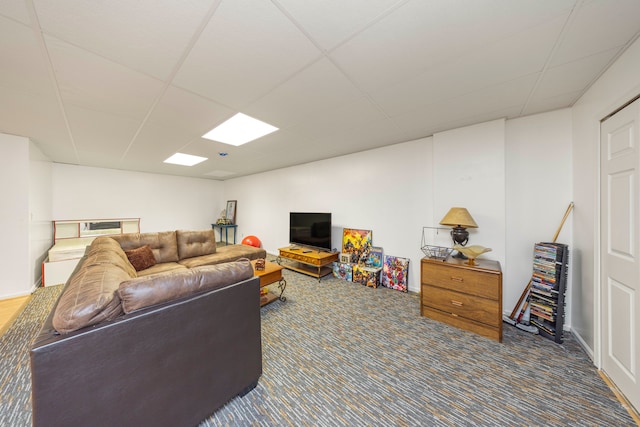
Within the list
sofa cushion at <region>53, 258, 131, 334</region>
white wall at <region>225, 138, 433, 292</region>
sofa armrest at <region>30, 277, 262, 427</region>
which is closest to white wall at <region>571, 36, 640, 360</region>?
white wall at <region>225, 138, 433, 292</region>

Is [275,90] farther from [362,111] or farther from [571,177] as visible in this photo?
[571,177]

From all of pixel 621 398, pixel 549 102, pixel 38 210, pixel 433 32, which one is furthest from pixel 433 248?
pixel 38 210

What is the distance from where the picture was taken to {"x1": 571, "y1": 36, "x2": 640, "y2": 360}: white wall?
4.92ft

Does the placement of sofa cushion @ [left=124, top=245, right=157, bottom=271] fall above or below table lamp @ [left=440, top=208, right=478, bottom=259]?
below

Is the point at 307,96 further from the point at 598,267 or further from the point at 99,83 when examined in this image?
the point at 598,267

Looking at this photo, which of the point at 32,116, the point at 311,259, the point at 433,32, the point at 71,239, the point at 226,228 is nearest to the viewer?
the point at 433,32

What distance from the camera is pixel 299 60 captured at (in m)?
1.47

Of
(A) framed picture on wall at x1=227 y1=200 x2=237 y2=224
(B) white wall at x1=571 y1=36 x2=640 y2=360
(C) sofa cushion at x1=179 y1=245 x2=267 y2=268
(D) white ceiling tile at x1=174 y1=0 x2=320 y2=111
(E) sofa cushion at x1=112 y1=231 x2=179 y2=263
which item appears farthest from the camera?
(A) framed picture on wall at x1=227 y1=200 x2=237 y2=224

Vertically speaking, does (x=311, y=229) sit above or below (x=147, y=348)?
above

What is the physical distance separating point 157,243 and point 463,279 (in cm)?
436

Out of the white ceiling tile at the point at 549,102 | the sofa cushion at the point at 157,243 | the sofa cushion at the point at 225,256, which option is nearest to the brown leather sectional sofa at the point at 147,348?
the sofa cushion at the point at 225,256

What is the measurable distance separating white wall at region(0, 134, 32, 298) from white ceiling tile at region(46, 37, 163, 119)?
2.14 metres

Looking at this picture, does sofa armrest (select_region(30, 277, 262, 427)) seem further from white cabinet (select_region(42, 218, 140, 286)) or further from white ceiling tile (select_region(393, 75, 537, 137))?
white cabinet (select_region(42, 218, 140, 286))

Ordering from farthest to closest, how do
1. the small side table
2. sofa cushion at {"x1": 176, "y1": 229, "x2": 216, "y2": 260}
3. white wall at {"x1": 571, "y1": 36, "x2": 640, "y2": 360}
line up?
the small side table
sofa cushion at {"x1": 176, "y1": 229, "x2": 216, "y2": 260}
white wall at {"x1": 571, "y1": 36, "x2": 640, "y2": 360}
